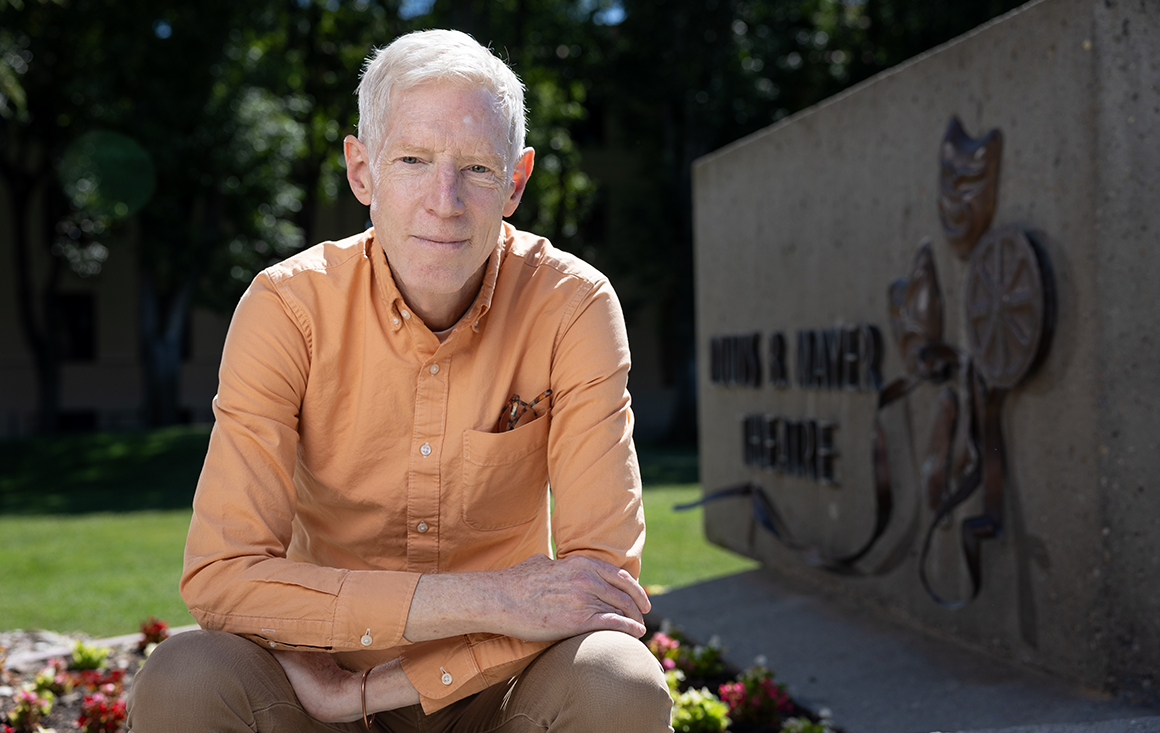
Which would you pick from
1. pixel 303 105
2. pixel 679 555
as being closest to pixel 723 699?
pixel 679 555

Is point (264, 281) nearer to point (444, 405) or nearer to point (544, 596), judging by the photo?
point (444, 405)

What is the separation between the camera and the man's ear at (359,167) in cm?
241

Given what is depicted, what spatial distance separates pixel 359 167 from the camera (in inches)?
96.0

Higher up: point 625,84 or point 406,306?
point 625,84

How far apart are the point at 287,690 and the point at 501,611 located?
0.47m

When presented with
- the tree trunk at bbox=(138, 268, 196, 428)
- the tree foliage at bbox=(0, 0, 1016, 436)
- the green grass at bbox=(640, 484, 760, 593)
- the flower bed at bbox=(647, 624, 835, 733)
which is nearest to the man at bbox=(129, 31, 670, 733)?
the flower bed at bbox=(647, 624, 835, 733)

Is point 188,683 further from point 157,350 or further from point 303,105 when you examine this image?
point 157,350

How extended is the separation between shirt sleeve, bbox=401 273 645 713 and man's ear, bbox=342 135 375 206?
1.75ft

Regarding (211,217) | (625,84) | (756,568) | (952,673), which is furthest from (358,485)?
(625,84)

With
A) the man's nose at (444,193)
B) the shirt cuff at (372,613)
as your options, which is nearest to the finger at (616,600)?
the shirt cuff at (372,613)

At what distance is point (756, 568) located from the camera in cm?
623

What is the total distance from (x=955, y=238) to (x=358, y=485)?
2.78 metres

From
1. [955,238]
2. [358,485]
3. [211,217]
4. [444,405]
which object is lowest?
[358,485]

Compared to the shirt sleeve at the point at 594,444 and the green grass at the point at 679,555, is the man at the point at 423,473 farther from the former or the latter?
the green grass at the point at 679,555
